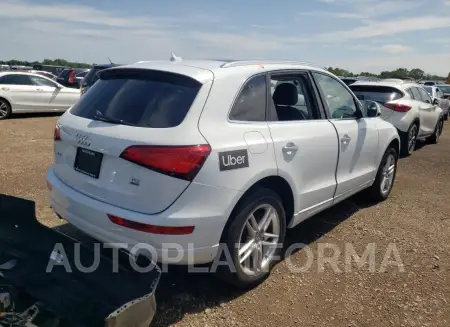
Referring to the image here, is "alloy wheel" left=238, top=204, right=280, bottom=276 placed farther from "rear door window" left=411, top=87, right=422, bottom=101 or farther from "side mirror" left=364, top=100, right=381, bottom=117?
"rear door window" left=411, top=87, right=422, bottom=101

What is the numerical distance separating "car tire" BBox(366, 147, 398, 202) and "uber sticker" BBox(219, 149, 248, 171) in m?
2.80

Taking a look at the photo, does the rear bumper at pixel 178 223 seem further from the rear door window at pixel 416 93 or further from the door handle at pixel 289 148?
the rear door window at pixel 416 93

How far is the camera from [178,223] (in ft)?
8.39

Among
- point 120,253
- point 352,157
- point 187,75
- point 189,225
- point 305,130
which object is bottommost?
point 120,253

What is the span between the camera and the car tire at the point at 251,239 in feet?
9.44

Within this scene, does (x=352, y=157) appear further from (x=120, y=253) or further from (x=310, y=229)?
(x=120, y=253)

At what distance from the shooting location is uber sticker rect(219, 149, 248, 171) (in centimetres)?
267

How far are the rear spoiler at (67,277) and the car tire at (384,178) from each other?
350cm

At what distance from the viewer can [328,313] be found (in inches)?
117

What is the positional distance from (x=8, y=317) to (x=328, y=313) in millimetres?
2091

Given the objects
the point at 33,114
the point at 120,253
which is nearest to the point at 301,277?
the point at 120,253

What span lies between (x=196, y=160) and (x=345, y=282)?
1.75 metres

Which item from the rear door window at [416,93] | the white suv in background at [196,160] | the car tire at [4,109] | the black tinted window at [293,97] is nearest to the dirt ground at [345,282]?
the white suv in background at [196,160]

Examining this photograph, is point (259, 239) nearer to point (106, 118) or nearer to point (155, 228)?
point (155, 228)
